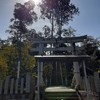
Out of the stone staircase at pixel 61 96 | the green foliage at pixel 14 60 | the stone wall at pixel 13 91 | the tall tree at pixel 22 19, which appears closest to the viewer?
the stone wall at pixel 13 91

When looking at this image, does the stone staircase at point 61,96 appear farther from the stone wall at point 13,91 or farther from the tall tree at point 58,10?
the tall tree at point 58,10

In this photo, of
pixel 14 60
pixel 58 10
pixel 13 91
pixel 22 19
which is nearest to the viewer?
pixel 13 91

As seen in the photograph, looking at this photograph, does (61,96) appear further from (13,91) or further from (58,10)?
(58,10)

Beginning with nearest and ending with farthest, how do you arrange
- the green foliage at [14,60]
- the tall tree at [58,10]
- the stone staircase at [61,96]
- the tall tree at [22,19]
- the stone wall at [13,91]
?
the stone wall at [13,91]
the stone staircase at [61,96]
the green foliage at [14,60]
the tall tree at [58,10]
the tall tree at [22,19]

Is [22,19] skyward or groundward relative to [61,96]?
skyward

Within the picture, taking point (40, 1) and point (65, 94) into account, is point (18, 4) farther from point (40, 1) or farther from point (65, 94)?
point (65, 94)

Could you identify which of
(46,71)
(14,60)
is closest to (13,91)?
(14,60)

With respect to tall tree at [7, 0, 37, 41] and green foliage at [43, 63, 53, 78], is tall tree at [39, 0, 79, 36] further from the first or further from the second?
green foliage at [43, 63, 53, 78]

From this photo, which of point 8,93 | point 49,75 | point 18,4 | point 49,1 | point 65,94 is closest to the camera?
point 8,93

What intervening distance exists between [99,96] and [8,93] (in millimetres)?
3767

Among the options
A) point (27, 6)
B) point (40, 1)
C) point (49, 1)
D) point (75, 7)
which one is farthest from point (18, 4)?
point (75, 7)

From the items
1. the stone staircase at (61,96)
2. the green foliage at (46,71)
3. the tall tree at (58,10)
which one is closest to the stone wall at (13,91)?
the stone staircase at (61,96)

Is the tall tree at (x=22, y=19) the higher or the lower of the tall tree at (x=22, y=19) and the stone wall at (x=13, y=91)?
the higher

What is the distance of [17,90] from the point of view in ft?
14.2
